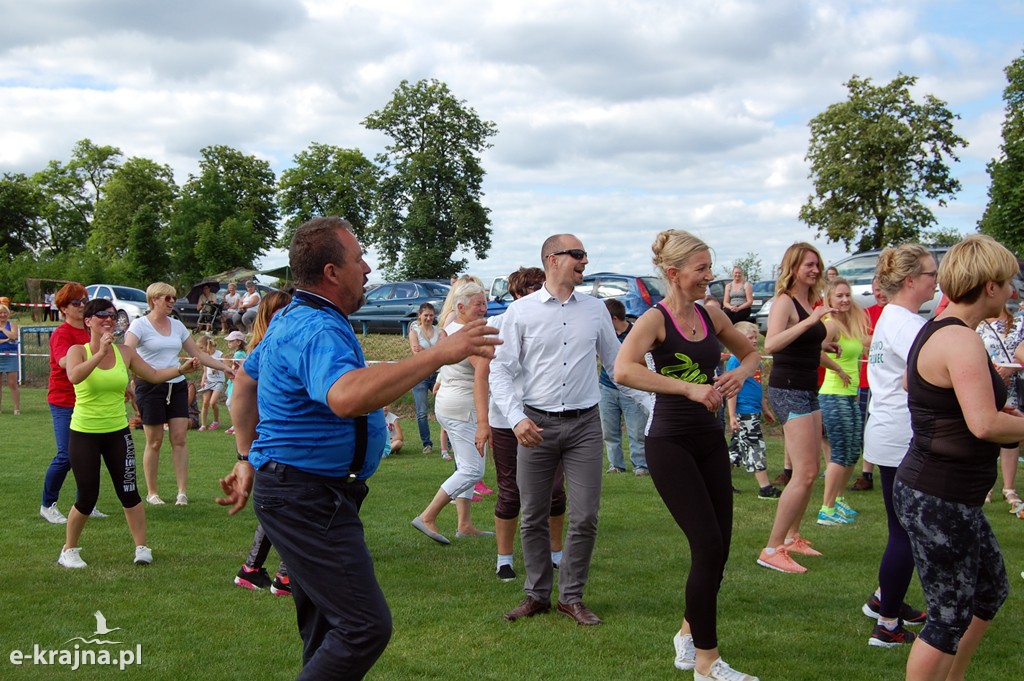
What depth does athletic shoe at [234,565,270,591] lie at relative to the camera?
6051 millimetres

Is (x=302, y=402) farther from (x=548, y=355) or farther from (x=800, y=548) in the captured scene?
(x=800, y=548)

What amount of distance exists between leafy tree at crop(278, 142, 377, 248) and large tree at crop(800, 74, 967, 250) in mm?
30604

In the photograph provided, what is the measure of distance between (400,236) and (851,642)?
172ft

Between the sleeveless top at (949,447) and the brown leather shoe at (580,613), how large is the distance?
227 centimetres

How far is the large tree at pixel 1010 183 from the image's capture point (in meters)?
39.3

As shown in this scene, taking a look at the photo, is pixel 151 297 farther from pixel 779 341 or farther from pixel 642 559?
pixel 779 341

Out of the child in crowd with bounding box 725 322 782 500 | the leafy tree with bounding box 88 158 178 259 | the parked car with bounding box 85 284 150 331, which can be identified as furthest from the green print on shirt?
the leafy tree with bounding box 88 158 178 259

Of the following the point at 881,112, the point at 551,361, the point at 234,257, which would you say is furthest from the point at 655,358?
the point at 234,257

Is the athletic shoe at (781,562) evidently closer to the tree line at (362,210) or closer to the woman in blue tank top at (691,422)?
the woman in blue tank top at (691,422)

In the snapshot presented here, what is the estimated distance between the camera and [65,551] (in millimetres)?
6586

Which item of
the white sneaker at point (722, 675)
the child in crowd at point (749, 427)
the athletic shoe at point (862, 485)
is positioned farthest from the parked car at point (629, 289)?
the white sneaker at point (722, 675)

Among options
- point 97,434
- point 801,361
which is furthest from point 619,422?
point 97,434

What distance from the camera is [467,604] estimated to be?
574 centimetres

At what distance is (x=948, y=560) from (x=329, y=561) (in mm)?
2370
